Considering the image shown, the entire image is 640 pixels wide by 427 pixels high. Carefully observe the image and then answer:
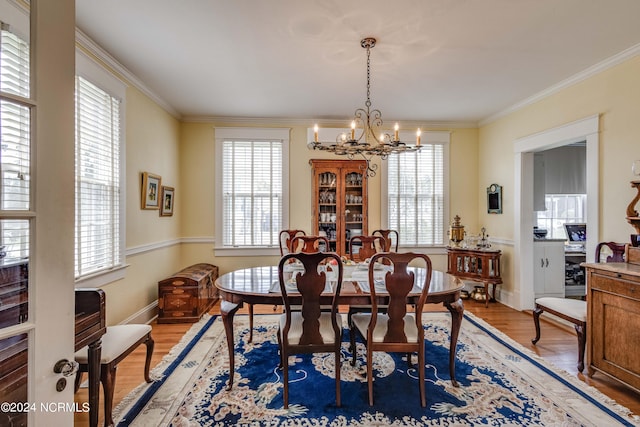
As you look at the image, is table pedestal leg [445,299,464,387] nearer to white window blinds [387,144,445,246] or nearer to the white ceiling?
the white ceiling

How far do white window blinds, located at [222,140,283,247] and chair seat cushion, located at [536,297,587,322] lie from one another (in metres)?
3.45

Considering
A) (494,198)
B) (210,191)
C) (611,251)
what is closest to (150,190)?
(210,191)

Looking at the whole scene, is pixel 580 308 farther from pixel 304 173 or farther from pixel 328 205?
pixel 304 173

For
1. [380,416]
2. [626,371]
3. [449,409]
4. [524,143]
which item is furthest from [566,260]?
[380,416]

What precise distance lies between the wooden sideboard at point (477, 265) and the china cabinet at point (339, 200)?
1362 mm

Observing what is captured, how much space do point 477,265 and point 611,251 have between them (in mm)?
1559

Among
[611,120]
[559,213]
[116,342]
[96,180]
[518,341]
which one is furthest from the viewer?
[559,213]

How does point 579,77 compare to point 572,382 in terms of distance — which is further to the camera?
point 579,77

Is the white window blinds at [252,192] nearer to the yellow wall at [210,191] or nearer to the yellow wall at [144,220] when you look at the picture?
the yellow wall at [210,191]

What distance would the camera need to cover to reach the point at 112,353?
185 cm

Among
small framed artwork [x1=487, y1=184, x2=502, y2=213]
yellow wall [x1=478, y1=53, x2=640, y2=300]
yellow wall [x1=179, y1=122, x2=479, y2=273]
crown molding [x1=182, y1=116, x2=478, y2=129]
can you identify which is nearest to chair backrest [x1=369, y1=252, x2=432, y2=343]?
yellow wall [x1=478, y1=53, x2=640, y2=300]

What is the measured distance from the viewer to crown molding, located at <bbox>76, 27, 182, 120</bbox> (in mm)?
2536

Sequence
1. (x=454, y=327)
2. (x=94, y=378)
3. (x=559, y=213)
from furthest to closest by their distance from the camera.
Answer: (x=559, y=213) → (x=454, y=327) → (x=94, y=378)

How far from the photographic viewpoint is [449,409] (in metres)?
1.99
